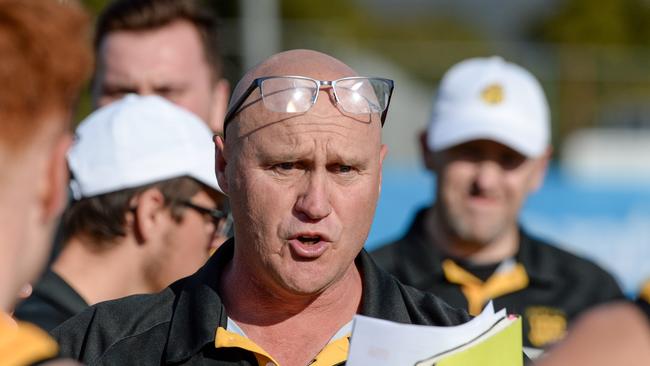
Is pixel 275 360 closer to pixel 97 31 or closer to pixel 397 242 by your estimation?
pixel 397 242

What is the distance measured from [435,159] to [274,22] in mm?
18238

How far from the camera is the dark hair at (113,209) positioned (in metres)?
4.09

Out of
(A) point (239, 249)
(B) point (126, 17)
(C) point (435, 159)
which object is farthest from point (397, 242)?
(A) point (239, 249)

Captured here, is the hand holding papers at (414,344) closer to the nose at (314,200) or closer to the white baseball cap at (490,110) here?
the nose at (314,200)

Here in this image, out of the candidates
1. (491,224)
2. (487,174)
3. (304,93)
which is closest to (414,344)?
(304,93)

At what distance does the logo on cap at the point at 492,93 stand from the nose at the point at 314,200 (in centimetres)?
295

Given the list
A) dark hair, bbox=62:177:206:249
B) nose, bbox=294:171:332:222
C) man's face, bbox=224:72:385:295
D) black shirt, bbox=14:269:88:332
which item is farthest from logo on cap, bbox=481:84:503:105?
nose, bbox=294:171:332:222

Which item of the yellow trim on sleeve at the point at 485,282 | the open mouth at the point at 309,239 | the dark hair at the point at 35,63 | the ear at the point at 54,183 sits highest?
the dark hair at the point at 35,63

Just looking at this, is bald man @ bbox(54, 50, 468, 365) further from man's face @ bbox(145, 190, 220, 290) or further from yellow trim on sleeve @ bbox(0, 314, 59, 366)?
yellow trim on sleeve @ bbox(0, 314, 59, 366)

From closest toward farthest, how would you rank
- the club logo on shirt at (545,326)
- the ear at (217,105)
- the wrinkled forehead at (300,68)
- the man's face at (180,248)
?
the wrinkled forehead at (300,68)
the man's face at (180,248)
the club logo on shirt at (545,326)
the ear at (217,105)

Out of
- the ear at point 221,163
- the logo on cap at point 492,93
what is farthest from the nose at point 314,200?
the logo on cap at point 492,93

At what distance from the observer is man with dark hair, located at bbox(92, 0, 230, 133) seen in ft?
17.7

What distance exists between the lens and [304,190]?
2.96 m

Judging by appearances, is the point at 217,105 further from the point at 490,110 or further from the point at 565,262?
the point at 565,262
